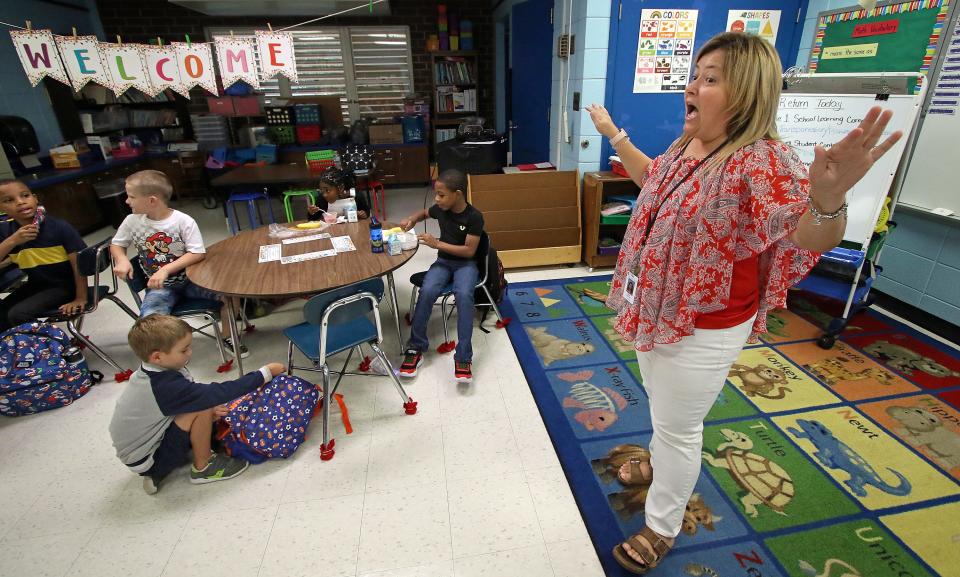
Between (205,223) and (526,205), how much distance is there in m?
4.07

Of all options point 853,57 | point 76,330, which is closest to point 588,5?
point 853,57

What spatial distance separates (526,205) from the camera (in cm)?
378

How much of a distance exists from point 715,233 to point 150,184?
259cm

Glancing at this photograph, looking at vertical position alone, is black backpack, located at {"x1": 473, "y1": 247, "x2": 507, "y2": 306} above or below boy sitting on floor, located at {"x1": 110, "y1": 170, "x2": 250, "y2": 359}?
below

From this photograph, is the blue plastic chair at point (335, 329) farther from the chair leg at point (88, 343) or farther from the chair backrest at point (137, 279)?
the chair leg at point (88, 343)

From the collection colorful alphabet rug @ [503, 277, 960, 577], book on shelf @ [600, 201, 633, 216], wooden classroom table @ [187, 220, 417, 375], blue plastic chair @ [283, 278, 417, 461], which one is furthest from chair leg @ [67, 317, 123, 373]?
book on shelf @ [600, 201, 633, 216]

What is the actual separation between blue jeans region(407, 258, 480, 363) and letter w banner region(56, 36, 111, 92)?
257 cm

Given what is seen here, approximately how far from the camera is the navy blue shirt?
8.17ft

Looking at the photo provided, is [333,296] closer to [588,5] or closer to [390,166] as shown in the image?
[588,5]

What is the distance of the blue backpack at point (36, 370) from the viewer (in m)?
2.28

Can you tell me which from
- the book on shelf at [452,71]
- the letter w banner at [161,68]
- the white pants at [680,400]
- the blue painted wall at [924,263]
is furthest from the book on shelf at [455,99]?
the white pants at [680,400]

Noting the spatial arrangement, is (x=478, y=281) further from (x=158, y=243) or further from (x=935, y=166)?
(x=935, y=166)

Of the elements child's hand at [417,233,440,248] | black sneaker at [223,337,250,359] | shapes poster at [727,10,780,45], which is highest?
shapes poster at [727,10,780,45]

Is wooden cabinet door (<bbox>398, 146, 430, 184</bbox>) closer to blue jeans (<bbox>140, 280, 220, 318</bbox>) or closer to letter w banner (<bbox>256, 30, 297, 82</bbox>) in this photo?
letter w banner (<bbox>256, 30, 297, 82</bbox>)
